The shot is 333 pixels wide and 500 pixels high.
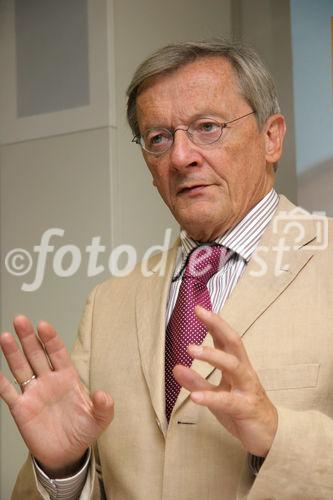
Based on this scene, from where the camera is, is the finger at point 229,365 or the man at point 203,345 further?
the man at point 203,345

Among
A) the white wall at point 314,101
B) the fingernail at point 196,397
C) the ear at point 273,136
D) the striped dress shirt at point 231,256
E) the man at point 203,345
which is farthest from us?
the white wall at point 314,101

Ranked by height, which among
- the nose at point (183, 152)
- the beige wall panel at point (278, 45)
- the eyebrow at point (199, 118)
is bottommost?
the nose at point (183, 152)

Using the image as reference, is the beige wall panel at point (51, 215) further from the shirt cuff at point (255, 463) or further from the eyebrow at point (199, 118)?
the shirt cuff at point (255, 463)

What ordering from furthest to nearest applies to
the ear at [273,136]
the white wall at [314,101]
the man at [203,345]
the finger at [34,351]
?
the white wall at [314,101] → the ear at [273,136] → the finger at [34,351] → the man at [203,345]

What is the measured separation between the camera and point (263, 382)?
1.27m

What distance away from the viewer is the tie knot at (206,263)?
1.47 meters

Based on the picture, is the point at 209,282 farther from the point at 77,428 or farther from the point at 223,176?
the point at 77,428

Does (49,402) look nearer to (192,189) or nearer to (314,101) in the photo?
(192,189)

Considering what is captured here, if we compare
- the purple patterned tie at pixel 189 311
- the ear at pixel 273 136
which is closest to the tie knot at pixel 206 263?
the purple patterned tie at pixel 189 311

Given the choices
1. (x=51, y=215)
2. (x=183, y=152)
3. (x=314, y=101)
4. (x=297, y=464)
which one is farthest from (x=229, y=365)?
(x=51, y=215)

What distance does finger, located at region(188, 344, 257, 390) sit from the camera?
39.6 inches

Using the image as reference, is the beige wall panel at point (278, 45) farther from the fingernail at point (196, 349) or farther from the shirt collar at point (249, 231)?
the fingernail at point (196, 349)

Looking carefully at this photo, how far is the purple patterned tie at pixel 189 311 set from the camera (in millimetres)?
1377

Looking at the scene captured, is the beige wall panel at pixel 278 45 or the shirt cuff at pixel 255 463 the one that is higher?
the beige wall panel at pixel 278 45
